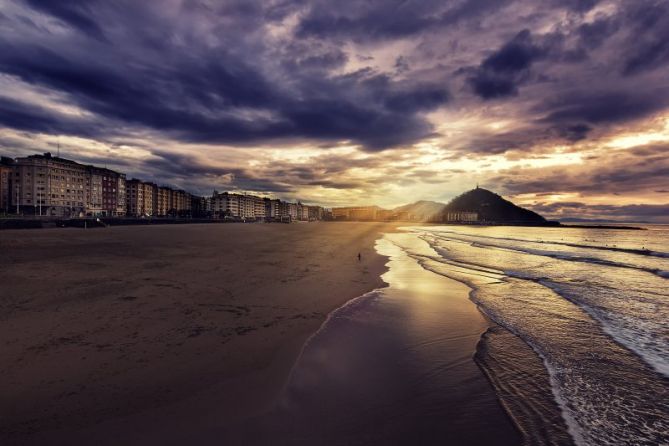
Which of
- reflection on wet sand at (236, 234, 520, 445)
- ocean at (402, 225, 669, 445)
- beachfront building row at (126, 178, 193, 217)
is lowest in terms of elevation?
ocean at (402, 225, 669, 445)

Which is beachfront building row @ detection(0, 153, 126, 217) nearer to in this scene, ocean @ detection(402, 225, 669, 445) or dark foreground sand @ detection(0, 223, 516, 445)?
dark foreground sand @ detection(0, 223, 516, 445)

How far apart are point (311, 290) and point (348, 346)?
17.5 ft

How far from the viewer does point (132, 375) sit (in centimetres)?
542

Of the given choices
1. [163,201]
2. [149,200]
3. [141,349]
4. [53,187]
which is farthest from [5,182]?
[141,349]

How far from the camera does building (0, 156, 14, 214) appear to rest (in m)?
101

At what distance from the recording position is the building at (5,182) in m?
101

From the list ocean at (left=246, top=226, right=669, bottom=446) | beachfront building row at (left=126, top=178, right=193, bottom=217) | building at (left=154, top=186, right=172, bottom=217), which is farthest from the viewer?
building at (left=154, top=186, right=172, bottom=217)

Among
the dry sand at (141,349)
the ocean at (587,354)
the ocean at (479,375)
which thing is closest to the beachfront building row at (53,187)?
the dry sand at (141,349)

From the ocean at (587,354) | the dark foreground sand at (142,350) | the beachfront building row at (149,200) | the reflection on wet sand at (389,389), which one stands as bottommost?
the ocean at (587,354)

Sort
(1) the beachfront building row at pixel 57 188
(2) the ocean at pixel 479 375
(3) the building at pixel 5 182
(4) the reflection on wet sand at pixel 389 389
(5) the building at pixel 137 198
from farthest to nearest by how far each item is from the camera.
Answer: (5) the building at pixel 137 198 < (1) the beachfront building row at pixel 57 188 < (3) the building at pixel 5 182 < (2) the ocean at pixel 479 375 < (4) the reflection on wet sand at pixel 389 389

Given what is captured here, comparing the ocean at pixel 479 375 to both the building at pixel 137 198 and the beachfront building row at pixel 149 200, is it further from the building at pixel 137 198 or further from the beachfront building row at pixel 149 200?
the beachfront building row at pixel 149 200

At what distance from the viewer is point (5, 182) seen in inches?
4016

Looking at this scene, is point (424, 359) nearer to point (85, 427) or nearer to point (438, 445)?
point (438, 445)

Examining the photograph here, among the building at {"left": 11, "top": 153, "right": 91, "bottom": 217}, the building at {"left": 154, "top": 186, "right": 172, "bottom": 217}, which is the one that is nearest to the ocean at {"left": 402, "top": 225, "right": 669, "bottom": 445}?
the building at {"left": 11, "top": 153, "right": 91, "bottom": 217}
